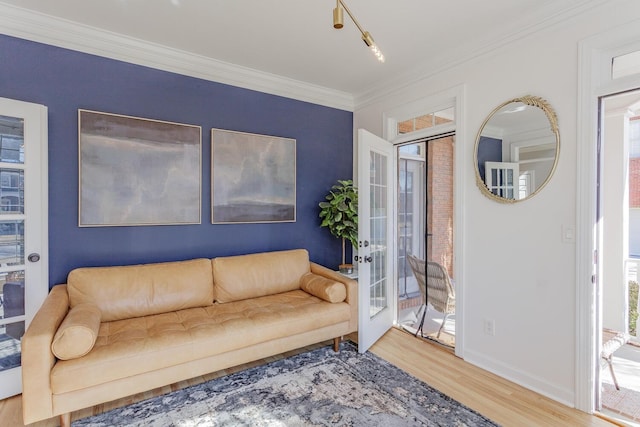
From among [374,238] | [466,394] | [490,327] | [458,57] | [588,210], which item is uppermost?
[458,57]

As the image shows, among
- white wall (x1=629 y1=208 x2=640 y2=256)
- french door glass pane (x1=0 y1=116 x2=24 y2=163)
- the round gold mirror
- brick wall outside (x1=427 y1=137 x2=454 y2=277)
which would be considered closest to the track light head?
the round gold mirror

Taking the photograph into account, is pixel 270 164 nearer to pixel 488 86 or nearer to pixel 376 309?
pixel 376 309

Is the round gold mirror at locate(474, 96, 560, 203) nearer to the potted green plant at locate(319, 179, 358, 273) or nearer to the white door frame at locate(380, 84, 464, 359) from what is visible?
the white door frame at locate(380, 84, 464, 359)

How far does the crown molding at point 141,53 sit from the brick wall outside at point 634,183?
3701mm

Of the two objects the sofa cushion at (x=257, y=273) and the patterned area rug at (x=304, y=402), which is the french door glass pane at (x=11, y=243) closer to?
the patterned area rug at (x=304, y=402)

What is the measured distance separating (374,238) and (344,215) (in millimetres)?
654

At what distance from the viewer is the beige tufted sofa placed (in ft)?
6.03

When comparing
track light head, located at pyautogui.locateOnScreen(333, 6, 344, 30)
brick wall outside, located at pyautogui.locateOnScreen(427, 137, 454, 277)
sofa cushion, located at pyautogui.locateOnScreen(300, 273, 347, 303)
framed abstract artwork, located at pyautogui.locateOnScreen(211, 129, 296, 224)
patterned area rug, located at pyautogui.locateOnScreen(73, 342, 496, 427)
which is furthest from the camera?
brick wall outside, located at pyautogui.locateOnScreen(427, 137, 454, 277)

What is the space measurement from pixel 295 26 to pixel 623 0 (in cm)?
213

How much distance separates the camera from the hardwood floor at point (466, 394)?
2034 millimetres

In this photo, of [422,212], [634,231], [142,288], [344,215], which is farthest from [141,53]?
[634,231]

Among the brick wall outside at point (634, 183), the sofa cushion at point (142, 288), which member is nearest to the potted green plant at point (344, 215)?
the sofa cushion at point (142, 288)

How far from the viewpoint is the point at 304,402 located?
2217 mm

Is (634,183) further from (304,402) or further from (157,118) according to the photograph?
(157,118)
